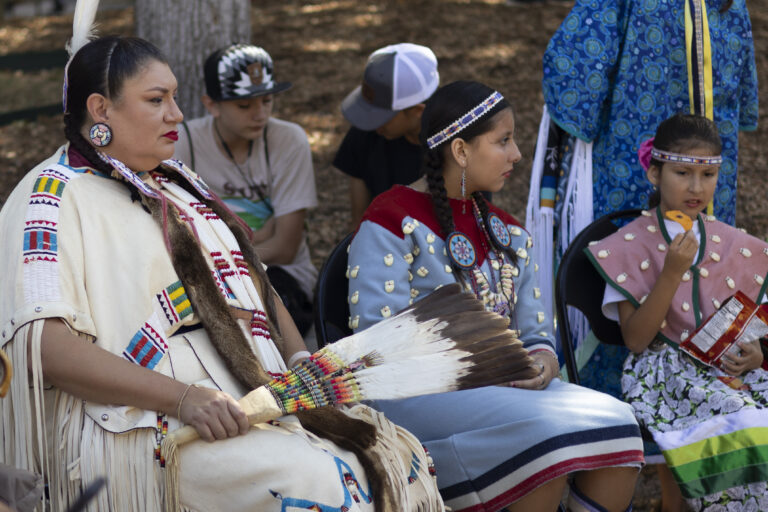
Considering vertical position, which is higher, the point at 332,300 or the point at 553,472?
the point at 332,300

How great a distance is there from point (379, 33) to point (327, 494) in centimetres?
721

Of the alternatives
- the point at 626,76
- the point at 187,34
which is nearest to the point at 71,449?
the point at 626,76

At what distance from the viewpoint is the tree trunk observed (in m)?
4.66

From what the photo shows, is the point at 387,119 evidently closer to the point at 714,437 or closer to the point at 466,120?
the point at 466,120

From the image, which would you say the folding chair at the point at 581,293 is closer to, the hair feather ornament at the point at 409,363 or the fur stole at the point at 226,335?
the hair feather ornament at the point at 409,363

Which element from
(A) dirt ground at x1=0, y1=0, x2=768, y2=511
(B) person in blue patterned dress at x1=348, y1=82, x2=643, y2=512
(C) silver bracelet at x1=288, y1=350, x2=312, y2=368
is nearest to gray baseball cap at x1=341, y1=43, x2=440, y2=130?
(B) person in blue patterned dress at x1=348, y1=82, x2=643, y2=512

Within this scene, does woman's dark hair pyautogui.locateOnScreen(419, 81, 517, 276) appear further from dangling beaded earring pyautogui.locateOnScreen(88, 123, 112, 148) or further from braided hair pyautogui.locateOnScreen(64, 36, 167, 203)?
dangling beaded earring pyautogui.locateOnScreen(88, 123, 112, 148)

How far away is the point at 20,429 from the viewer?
88.0 inches

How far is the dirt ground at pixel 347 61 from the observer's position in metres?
6.20

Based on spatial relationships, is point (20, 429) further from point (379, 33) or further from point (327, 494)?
point (379, 33)

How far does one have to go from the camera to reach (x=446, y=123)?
9.60 feet

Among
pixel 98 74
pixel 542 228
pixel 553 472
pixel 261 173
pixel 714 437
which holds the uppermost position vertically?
pixel 98 74

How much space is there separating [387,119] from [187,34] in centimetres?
141

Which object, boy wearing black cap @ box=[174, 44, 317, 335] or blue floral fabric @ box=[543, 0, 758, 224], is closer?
blue floral fabric @ box=[543, 0, 758, 224]
